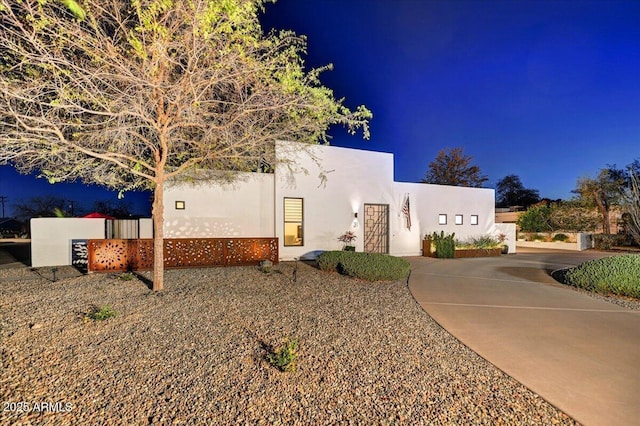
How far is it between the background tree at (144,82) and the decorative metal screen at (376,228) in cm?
635

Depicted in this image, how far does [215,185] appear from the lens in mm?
9898

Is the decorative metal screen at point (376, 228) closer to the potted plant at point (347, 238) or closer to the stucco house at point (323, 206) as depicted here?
the stucco house at point (323, 206)

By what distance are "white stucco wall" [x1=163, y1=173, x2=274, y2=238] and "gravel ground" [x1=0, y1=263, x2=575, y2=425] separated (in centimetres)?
458

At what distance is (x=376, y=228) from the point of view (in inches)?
492

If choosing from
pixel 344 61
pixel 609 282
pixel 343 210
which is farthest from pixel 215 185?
pixel 609 282

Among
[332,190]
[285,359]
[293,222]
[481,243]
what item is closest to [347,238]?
[332,190]

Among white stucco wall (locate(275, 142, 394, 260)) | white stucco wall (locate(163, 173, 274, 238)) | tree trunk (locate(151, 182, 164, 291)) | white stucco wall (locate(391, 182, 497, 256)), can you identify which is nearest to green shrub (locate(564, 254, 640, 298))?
white stucco wall (locate(391, 182, 497, 256))

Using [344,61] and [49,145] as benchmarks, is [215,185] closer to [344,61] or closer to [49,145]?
[49,145]

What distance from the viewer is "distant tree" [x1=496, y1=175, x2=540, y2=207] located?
135ft

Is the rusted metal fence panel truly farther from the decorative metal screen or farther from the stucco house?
the decorative metal screen

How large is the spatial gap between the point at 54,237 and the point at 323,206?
9046mm

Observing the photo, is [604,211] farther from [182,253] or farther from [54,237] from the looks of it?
[54,237]

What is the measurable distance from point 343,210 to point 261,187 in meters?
3.32

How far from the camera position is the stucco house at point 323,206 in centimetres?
981
